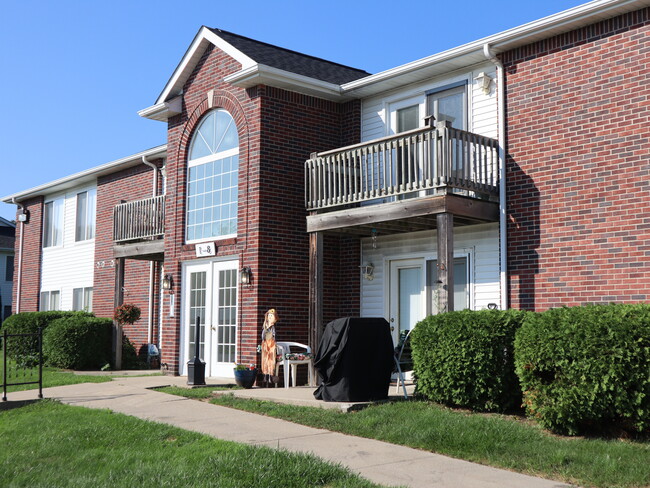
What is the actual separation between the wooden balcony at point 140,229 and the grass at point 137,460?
797 centimetres

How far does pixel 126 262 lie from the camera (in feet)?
65.3

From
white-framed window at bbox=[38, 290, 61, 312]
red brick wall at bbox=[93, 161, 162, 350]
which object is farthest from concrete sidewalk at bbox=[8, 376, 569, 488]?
white-framed window at bbox=[38, 290, 61, 312]

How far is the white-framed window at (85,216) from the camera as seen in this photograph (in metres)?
21.9

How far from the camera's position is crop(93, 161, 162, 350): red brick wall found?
1888 centimetres

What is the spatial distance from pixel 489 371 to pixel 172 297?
8.41m

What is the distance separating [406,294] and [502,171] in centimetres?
303

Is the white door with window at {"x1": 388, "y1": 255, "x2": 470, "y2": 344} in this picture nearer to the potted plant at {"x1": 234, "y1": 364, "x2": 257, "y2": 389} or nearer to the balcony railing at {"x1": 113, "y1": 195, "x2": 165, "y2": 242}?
the potted plant at {"x1": 234, "y1": 364, "x2": 257, "y2": 389}

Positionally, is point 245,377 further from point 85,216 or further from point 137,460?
point 85,216

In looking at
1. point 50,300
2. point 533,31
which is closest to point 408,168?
point 533,31

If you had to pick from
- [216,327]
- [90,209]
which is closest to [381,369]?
[216,327]

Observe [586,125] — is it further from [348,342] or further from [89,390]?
[89,390]

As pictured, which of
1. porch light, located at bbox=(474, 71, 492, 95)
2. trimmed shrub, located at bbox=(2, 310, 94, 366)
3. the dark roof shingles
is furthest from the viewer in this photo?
trimmed shrub, located at bbox=(2, 310, 94, 366)

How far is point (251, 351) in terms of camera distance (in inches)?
513

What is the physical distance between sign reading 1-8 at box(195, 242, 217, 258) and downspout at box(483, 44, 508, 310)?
5756mm
